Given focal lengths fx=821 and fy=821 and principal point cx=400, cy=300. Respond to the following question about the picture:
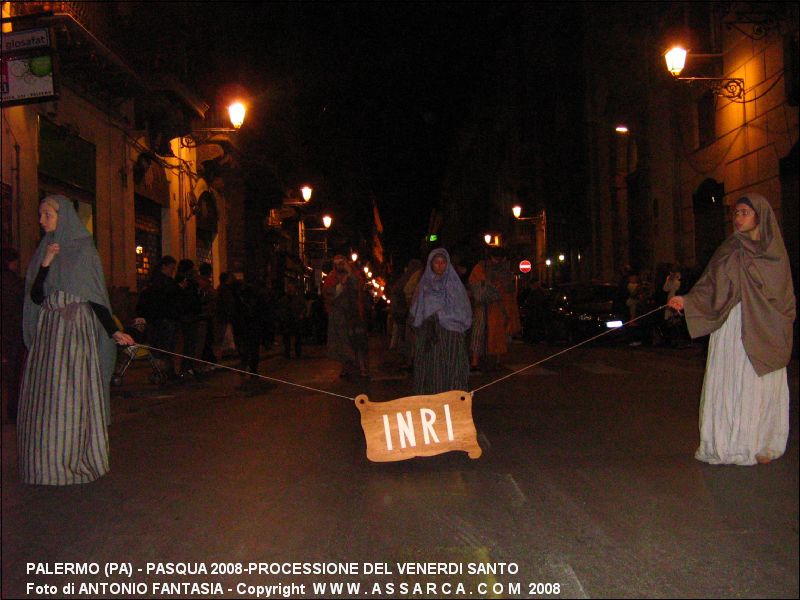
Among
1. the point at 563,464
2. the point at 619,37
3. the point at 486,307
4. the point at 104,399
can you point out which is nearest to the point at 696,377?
the point at 486,307

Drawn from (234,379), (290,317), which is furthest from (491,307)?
(290,317)

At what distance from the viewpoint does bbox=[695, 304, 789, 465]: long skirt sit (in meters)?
5.77

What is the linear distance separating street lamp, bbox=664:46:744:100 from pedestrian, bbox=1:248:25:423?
14335mm

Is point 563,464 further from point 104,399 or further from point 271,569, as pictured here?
point 104,399

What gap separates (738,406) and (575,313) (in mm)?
14926

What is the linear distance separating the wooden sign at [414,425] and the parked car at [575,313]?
44.4ft

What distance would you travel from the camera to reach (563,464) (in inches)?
248

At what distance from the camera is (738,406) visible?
19.1 feet

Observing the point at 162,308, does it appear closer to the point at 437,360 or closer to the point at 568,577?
the point at 437,360

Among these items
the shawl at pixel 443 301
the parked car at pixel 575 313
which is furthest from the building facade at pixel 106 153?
the parked car at pixel 575 313

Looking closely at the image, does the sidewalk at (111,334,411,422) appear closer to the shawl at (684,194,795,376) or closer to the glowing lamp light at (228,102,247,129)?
the glowing lamp light at (228,102,247,129)

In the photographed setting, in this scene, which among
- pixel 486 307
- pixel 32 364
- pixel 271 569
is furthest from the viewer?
pixel 486 307

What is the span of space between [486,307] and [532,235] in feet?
129

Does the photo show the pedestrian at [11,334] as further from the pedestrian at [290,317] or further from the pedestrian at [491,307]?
the pedestrian at [290,317]
